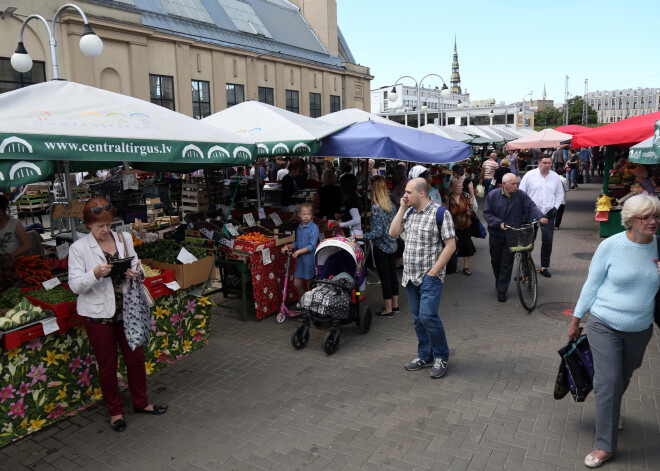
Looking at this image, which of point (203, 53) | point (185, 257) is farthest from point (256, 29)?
point (185, 257)

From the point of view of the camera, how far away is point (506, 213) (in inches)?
297

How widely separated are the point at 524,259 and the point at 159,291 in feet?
17.4

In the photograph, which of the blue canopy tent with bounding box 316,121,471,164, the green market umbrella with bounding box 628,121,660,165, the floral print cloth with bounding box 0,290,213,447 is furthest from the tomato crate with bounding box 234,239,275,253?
the green market umbrella with bounding box 628,121,660,165

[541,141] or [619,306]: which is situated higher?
[541,141]

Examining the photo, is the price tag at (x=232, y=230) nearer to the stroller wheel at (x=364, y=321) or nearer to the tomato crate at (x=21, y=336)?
the stroller wheel at (x=364, y=321)

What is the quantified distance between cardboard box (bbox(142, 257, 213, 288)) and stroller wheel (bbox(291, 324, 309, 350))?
1.29 m

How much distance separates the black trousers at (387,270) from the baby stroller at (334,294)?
1.07ft

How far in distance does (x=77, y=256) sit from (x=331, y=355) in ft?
10.1

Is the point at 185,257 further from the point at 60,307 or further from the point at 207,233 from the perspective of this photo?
the point at 207,233

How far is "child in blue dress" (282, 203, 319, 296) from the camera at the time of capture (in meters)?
6.86

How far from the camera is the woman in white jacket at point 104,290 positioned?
412 centimetres

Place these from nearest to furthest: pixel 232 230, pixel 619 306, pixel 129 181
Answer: pixel 619 306 < pixel 232 230 < pixel 129 181

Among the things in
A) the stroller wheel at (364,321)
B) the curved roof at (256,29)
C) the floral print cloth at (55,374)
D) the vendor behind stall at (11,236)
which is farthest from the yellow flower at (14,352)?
the curved roof at (256,29)

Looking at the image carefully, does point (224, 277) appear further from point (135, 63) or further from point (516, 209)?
point (135, 63)
